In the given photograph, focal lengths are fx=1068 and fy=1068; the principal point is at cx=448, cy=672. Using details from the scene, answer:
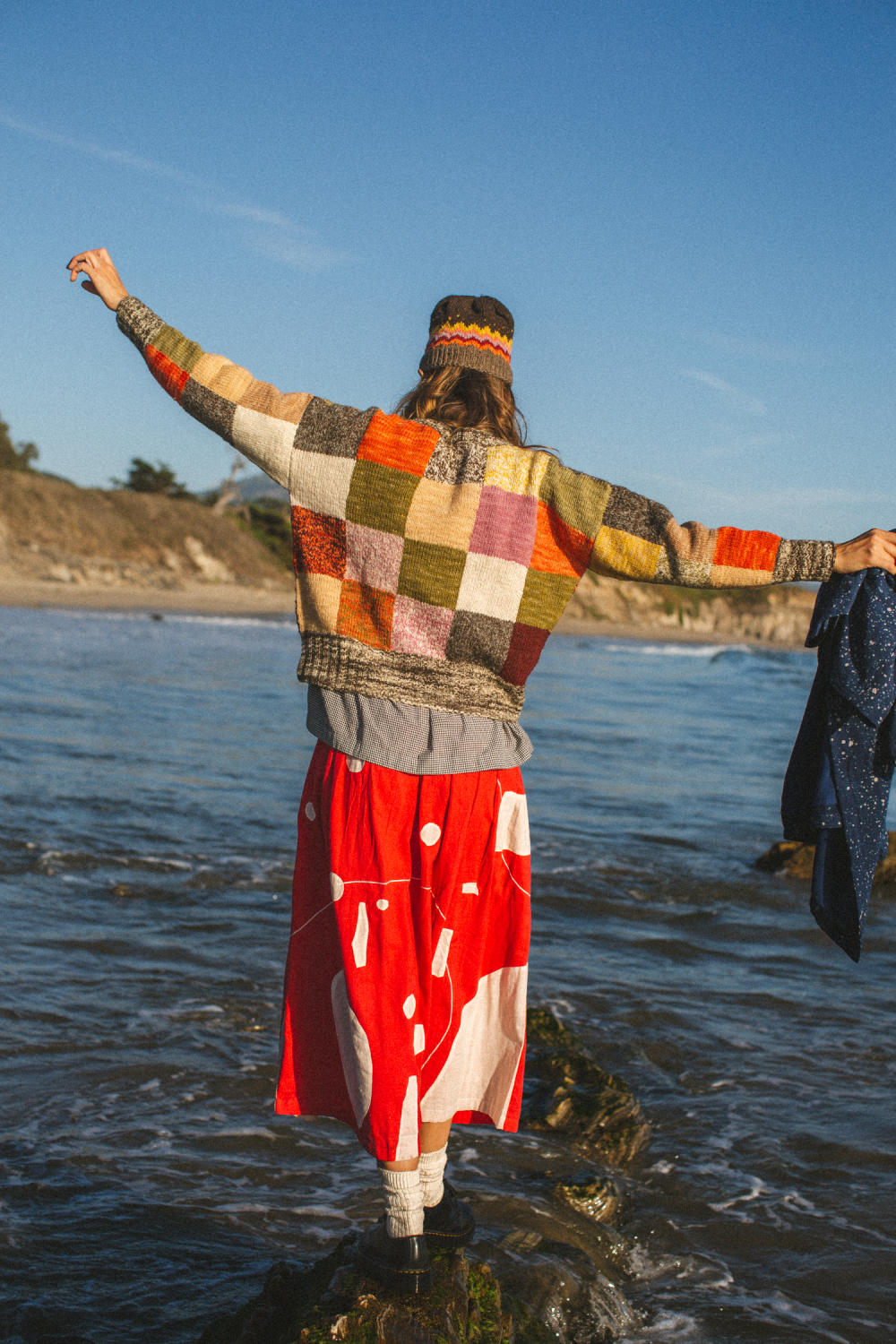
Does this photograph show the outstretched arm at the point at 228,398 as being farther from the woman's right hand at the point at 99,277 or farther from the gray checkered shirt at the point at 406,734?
the gray checkered shirt at the point at 406,734

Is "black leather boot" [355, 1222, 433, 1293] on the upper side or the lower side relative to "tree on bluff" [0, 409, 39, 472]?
lower

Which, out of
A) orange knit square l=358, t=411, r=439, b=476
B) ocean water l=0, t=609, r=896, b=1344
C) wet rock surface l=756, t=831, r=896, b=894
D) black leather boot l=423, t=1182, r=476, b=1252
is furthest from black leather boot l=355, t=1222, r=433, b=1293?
wet rock surface l=756, t=831, r=896, b=894

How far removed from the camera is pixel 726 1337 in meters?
2.47

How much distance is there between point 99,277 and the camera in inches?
84.6

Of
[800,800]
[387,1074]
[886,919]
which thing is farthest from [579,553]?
[886,919]

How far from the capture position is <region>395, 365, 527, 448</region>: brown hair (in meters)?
2.08

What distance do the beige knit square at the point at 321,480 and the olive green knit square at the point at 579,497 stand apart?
0.37 metres

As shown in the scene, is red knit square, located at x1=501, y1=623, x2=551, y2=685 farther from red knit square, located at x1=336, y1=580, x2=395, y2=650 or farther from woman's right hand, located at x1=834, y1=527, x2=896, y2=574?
woman's right hand, located at x1=834, y1=527, x2=896, y2=574

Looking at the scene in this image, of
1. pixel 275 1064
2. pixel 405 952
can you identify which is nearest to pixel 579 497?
pixel 405 952

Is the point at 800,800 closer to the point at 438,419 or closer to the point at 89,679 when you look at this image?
the point at 438,419

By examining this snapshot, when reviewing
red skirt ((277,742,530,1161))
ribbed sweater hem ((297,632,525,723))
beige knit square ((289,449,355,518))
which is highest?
beige knit square ((289,449,355,518))

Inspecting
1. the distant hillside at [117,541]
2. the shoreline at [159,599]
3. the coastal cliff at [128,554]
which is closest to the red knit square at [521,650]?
the coastal cliff at [128,554]

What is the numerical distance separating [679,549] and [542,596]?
27 cm

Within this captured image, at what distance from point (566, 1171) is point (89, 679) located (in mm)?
12590
